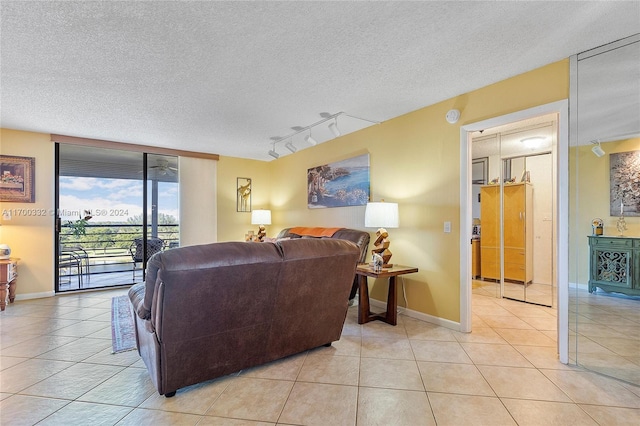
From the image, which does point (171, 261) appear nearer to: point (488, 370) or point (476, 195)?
point (488, 370)

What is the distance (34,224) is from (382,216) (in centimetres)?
505

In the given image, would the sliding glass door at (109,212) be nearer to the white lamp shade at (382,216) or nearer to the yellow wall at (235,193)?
the yellow wall at (235,193)

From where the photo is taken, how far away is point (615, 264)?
2375 mm

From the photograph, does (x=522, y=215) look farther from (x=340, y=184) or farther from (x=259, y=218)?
(x=259, y=218)

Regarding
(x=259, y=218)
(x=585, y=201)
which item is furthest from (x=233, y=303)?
(x=259, y=218)

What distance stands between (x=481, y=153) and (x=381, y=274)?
366cm

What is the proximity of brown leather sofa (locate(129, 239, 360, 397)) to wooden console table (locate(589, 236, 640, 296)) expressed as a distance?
1.90 metres

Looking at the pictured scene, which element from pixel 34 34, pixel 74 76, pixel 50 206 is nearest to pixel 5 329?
pixel 50 206

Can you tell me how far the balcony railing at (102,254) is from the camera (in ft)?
16.5

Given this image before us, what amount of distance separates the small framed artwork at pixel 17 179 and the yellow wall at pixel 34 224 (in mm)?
58

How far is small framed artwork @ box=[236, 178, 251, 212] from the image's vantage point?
631cm

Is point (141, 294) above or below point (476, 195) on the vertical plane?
below

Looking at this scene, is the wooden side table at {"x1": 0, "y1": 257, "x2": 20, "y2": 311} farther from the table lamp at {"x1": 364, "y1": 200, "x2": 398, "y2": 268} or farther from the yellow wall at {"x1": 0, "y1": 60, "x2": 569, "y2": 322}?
the table lamp at {"x1": 364, "y1": 200, "x2": 398, "y2": 268}

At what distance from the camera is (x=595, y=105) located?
2334mm
